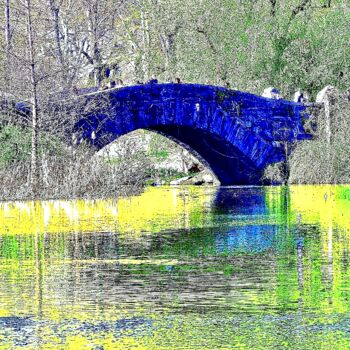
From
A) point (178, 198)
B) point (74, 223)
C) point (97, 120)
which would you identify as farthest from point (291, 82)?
point (74, 223)

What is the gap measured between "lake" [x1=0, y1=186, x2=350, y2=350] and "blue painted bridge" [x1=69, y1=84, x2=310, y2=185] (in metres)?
10.3

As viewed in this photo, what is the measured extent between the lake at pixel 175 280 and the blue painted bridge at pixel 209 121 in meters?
10.3

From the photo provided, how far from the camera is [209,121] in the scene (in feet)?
112

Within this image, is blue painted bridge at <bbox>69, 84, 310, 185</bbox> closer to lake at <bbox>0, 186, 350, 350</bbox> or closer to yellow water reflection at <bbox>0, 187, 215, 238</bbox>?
yellow water reflection at <bbox>0, 187, 215, 238</bbox>

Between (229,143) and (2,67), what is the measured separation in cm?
1061

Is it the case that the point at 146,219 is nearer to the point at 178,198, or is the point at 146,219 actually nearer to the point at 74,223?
the point at 74,223

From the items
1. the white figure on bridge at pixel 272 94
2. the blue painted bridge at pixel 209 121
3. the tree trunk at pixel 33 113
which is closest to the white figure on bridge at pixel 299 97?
the white figure on bridge at pixel 272 94

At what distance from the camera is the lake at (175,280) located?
8.59 m

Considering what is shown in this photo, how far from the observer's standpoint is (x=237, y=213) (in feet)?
69.3

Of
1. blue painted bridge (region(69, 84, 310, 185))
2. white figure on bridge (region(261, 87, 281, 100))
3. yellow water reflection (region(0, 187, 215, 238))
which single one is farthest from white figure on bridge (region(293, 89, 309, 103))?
yellow water reflection (region(0, 187, 215, 238))

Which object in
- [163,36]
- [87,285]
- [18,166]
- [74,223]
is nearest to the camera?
[87,285]

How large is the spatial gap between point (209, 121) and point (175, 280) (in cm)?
2294

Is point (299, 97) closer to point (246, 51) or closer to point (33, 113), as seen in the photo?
point (246, 51)

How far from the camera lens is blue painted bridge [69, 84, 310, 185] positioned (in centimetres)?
3100
